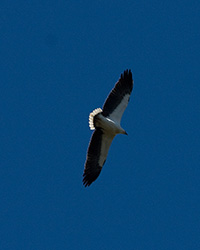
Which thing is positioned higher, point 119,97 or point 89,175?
point 119,97

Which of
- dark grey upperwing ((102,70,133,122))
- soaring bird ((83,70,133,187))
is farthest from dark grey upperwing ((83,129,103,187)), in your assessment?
dark grey upperwing ((102,70,133,122))

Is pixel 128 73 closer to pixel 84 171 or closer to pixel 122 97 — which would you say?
pixel 122 97

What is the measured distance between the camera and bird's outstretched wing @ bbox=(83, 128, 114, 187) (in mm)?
22953

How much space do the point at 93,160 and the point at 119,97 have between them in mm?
2274

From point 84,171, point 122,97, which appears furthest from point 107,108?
point 84,171

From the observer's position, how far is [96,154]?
75.9 feet

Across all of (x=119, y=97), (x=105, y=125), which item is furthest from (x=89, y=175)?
(x=119, y=97)

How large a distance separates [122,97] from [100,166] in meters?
2.45

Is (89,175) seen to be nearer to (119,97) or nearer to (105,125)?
(105,125)

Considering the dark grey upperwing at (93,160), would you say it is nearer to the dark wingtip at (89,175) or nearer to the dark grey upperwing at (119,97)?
the dark wingtip at (89,175)

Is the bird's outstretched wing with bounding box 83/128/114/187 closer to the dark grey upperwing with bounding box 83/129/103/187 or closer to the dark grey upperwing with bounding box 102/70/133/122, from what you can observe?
the dark grey upperwing with bounding box 83/129/103/187

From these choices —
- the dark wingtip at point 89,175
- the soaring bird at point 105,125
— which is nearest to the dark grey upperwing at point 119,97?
the soaring bird at point 105,125

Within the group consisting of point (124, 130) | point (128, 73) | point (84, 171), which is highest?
point (128, 73)

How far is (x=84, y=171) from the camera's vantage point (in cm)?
2300
